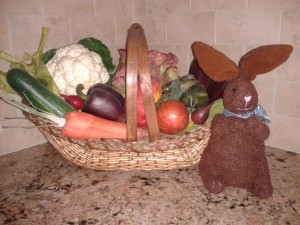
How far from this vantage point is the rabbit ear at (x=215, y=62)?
53 centimetres

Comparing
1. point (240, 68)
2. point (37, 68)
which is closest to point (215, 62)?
point (240, 68)

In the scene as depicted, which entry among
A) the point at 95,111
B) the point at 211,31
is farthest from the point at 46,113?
the point at 211,31

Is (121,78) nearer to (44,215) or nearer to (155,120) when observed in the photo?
(155,120)

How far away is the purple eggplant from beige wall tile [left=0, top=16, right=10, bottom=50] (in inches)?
25.6

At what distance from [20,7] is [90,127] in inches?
20.8

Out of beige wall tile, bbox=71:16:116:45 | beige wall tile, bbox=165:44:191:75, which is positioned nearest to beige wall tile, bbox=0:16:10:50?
beige wall tile, bbox=71:16:116:45

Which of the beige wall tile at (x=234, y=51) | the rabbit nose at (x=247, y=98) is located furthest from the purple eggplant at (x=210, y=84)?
the rabbit nose at (x=247, y=98)

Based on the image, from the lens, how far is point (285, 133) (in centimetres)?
83

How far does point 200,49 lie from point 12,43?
662 mm

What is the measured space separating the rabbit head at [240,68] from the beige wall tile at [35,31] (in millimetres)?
622

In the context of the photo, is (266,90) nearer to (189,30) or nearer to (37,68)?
(189,30)

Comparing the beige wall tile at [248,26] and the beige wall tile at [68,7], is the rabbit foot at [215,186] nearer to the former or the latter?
the beige wall tile at [248,26]

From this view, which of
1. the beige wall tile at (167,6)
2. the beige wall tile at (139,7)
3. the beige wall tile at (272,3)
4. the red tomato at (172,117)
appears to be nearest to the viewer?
the red tomato at (172,117)

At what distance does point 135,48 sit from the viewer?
542 mm
